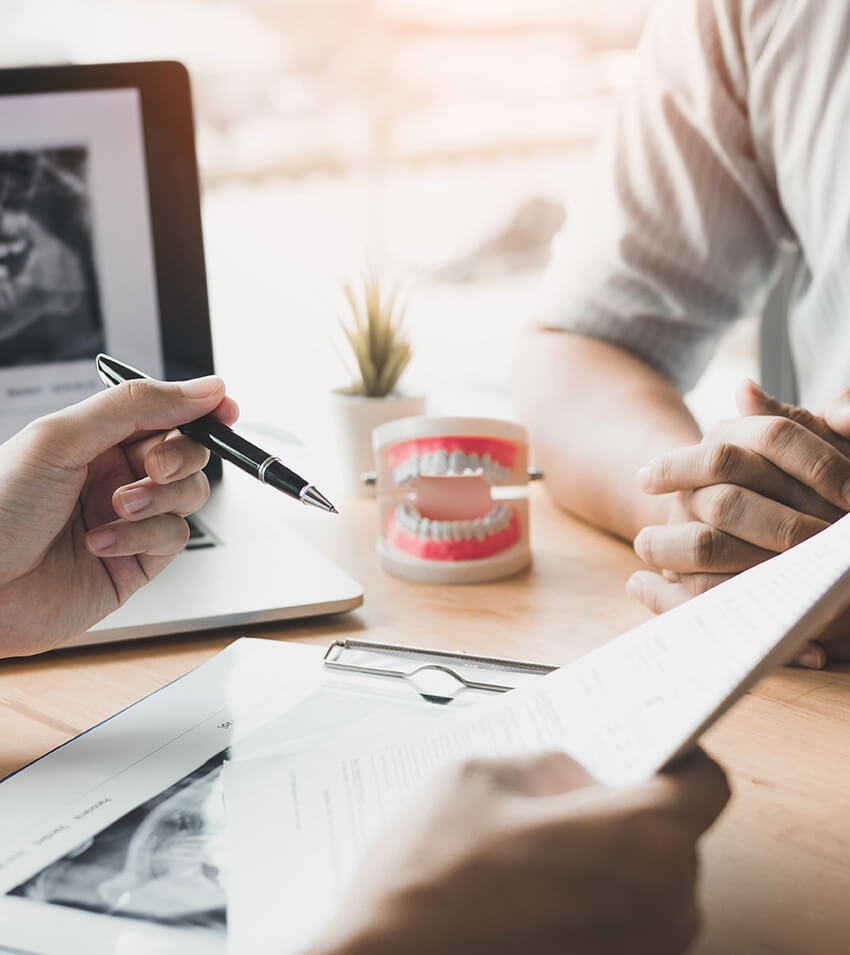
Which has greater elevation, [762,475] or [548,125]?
[548,125]

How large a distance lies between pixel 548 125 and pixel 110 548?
1950 millimetres

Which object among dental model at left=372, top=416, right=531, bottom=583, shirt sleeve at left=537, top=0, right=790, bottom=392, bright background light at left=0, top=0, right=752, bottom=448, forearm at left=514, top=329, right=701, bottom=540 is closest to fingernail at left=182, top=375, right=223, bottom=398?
dental model at left=372, top=416, right=531, bottom=583

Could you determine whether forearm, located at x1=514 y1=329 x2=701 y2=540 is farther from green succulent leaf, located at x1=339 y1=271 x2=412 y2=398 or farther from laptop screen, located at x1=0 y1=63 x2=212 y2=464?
laptop screen, located at x1=0 y1=63 x2=212 y2=464

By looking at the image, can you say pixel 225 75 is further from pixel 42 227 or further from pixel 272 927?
pixel 272 927

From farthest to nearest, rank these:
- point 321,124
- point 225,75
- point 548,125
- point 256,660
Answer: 1. point 548,125
2. point 321,124
3. point 225,75
4. point 256,660

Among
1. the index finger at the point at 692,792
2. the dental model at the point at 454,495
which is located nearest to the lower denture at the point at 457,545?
the dental model at the point at 454,495

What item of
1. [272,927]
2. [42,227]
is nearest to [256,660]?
[272,927]

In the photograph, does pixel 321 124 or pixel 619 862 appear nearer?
pixel 619 862

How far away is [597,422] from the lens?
0.96m

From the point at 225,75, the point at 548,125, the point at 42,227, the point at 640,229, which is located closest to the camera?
the point at 42,227

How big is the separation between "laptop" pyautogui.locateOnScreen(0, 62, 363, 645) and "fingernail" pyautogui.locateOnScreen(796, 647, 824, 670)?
1.51 ft

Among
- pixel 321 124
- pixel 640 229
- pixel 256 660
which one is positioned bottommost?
pixel 256 660

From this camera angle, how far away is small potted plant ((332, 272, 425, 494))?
102cm

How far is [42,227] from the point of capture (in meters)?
0.96
